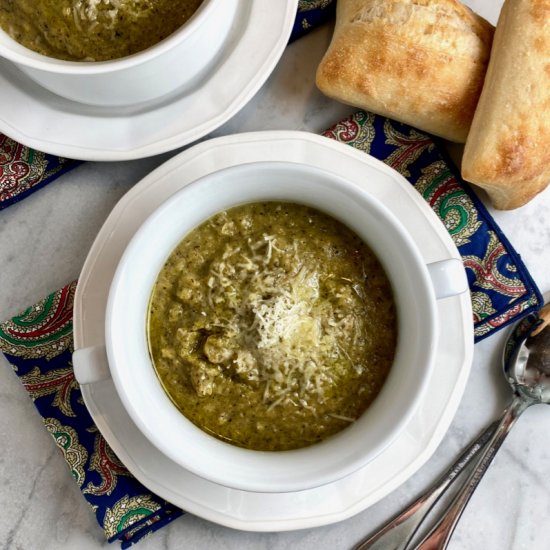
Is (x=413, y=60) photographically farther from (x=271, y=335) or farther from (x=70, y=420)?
(x=70, y=420)

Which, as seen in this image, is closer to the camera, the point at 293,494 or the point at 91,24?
the point at 91,24

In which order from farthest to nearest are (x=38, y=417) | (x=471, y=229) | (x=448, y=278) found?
(x=38, y=417) → (x=471, y=229) → (x=448, y=278)

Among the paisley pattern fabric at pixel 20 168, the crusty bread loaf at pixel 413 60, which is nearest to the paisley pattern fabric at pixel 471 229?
the crusty bread loaf at pixel 413 60

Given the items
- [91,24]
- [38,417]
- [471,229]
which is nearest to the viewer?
[91,24]

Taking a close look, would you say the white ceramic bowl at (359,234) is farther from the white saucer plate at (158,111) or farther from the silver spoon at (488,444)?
the silver spoon at (488,444)

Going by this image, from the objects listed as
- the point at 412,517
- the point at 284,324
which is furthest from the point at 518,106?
the point at 412,517

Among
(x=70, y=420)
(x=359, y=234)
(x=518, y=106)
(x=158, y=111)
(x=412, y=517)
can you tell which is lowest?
(x=412, y=517)

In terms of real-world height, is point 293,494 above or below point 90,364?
below
